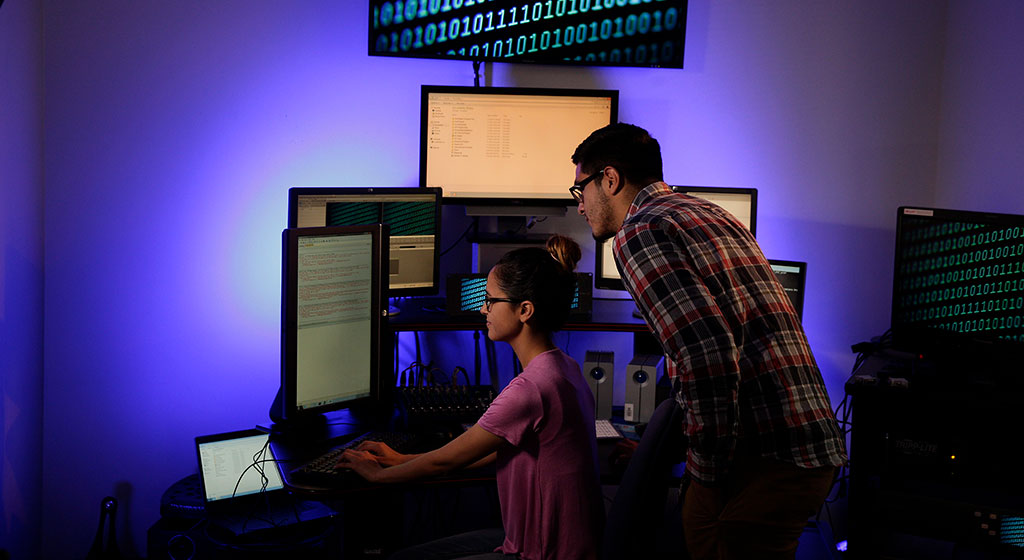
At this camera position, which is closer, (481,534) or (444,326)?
(481,534)

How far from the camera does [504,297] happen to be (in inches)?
78.3

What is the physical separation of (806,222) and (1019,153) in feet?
2.41

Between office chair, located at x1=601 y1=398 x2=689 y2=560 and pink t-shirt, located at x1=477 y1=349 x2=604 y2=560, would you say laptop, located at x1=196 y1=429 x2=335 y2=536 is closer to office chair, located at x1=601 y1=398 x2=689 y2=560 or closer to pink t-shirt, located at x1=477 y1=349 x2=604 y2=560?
pink t-shirt, located at x1=477 y1=349 x2=604 y2=560

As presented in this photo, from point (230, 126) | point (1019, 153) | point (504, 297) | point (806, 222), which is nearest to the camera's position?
point (504, 297)

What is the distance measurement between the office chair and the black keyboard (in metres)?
0.69

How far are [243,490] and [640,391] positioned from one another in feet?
4.21

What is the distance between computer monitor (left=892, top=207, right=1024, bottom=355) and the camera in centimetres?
250

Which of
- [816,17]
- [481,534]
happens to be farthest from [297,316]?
[816,17]

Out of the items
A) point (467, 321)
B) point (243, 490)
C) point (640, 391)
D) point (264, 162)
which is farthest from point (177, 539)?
point (640, 391)

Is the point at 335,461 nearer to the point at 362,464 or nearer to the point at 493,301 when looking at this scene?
the point at 362,464

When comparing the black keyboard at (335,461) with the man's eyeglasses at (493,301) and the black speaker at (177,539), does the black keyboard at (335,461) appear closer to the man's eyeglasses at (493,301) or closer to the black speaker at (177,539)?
the man's eyeglasses at (493,301)

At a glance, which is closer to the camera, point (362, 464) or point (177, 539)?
point (362, 464)

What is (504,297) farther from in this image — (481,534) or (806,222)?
(806,222)

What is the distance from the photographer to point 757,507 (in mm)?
1749
